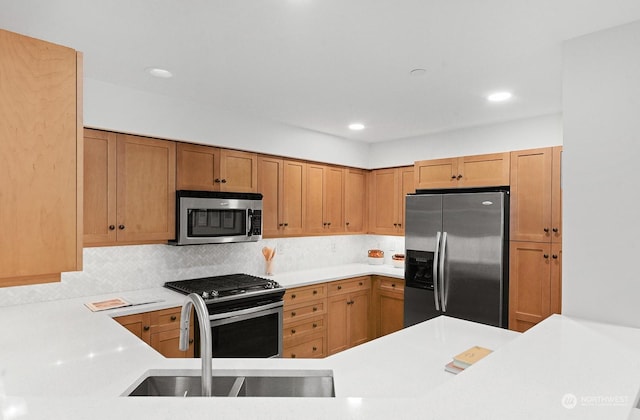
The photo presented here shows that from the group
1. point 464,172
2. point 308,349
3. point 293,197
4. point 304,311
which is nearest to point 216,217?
point 293,197

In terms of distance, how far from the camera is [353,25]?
1.87m

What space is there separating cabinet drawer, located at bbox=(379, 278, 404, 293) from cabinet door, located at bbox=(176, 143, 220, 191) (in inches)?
85.3

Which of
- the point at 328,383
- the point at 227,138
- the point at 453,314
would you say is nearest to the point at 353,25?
the point at 328,383

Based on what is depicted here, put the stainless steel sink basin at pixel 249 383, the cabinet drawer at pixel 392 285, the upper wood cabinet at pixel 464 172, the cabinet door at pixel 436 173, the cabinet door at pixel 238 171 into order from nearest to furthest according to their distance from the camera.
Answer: the stainless steel sink basin at pixel 249 383 → the cabinet door at pixel 238 171 → the upper wood cabinet at pixel 464 172 → the cabinet door at pixel 436 173 → the cabinet drawer at pixel 392 285

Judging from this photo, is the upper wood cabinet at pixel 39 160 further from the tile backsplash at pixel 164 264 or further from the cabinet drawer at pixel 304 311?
the cabinet drawer at pixel 304 311

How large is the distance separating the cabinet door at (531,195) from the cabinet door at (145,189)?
300 centimetres

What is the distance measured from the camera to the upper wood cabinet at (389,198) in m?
4.58

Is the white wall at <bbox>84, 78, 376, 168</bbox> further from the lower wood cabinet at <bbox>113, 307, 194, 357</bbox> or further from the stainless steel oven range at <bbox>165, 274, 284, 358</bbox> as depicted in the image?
the lower wood cabinet at <bbox>113, 307, 194, 357</bbox>

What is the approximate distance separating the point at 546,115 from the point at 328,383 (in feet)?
10.7

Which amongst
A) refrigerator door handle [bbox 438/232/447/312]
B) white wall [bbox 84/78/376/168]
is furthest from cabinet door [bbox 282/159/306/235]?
refrigerator door handle [bbox 438/232/447/312]

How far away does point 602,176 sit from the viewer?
1.81 meters

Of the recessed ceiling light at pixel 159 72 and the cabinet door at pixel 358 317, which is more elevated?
the recessed ceiling light at pixel 159 72

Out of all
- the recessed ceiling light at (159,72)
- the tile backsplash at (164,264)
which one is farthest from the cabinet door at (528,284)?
the recessed ceiling light at (159,72)

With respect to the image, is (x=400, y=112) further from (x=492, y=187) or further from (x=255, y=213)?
(x=255, y=213)
